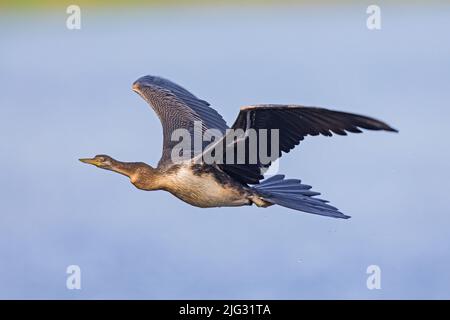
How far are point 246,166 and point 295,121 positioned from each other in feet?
2.54

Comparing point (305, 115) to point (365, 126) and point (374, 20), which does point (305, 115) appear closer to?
point (365, 126)

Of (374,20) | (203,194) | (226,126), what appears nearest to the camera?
(203,194)

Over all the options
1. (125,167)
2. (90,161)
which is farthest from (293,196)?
(90,161)

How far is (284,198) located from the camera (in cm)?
984

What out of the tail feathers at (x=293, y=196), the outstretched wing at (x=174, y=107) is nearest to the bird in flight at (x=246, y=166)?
the tail feathers at (x=293, y=196)

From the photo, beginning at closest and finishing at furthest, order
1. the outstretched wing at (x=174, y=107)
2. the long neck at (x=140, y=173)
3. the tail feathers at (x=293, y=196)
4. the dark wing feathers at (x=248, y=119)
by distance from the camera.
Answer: the dark wing feathers at (x=248, y=119) → the tail feathers at (x=293, y=196) → the long neck at (x=140, y=173) → the outstretched wing at (x=174, y=107)

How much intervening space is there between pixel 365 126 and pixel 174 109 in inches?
125

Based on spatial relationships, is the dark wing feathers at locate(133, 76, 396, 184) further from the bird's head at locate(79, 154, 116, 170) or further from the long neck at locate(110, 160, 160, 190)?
the bird's head at locate(79, 154, 116, 170)

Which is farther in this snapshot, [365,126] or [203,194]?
[203,194]

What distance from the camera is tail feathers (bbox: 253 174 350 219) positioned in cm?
965

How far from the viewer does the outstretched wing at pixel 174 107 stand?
433 inches

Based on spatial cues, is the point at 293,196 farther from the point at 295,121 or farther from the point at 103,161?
the point at 103,161

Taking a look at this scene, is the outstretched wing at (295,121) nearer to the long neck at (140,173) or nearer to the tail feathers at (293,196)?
the tail feathers at (293,196)
